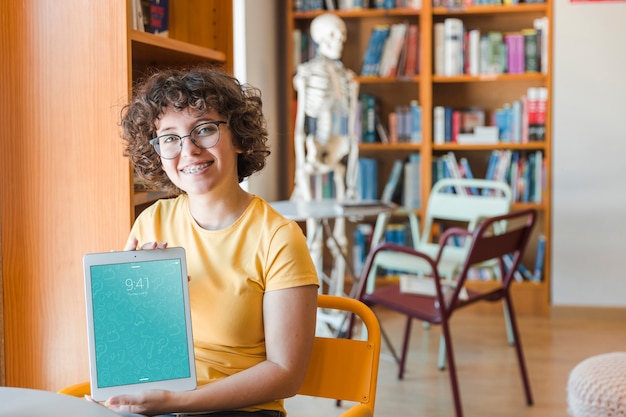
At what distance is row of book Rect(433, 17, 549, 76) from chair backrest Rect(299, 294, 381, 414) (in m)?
3.23

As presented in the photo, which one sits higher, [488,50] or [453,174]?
[488,50]

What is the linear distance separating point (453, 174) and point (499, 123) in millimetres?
379

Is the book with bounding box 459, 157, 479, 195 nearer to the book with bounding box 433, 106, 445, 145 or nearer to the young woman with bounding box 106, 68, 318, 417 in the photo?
the book with bounding box 433, 106, 445, 145

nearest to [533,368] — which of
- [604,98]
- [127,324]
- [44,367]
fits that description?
[604,98]

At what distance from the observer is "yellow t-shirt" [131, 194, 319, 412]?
1.49m

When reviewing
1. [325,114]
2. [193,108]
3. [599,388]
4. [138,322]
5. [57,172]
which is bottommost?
[599,388]

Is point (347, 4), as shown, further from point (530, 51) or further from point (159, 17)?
point (159, 17)

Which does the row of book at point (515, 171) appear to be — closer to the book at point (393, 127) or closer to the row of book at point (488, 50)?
the book at point (393, 127)

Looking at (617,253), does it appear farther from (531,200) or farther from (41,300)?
(41,300)

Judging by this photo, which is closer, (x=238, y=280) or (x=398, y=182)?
(x=238, y=280)

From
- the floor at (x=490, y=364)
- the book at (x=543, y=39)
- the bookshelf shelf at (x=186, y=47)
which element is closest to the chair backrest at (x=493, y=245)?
the floor at (x=490, y=364)

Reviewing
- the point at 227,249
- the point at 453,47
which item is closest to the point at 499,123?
the point at 453,47

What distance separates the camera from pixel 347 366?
1.64m

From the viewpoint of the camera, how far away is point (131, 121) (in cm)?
159
